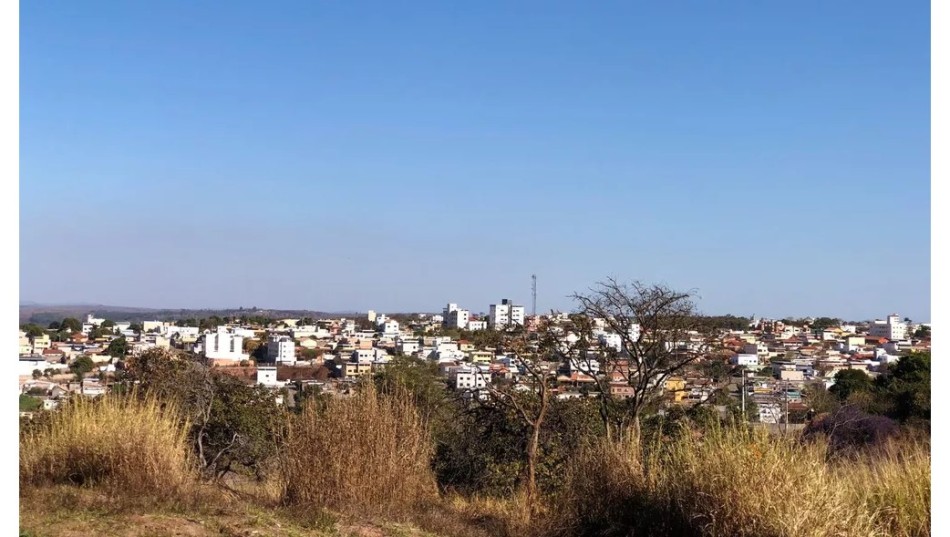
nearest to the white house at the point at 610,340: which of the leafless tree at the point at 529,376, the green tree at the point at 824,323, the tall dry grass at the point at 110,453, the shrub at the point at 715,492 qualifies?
the leafless tree at the point at 529,376

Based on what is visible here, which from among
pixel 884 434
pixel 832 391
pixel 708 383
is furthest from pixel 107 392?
pixel 832 391

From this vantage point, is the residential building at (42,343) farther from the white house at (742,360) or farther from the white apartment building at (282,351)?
the white house at (742,360)

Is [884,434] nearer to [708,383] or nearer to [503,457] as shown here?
[708,383]

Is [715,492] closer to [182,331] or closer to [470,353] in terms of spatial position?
[470,353]


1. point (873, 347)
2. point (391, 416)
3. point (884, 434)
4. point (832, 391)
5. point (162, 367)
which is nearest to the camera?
point (391, 416)

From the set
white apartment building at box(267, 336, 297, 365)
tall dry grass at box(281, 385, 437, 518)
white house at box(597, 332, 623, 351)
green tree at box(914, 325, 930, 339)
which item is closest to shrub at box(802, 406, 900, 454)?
green tree at box(914, 325, 930, 339)

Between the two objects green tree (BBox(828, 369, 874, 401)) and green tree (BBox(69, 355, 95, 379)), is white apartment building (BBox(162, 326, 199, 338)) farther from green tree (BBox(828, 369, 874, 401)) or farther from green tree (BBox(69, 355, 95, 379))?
green tree (BBox(828, 369, 874, 401))
